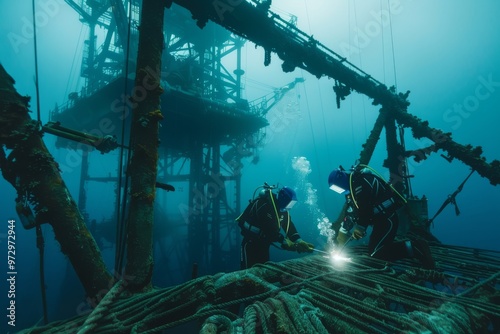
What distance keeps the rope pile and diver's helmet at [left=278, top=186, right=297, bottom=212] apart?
6.37ft

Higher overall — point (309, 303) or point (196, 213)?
point (196, 213)

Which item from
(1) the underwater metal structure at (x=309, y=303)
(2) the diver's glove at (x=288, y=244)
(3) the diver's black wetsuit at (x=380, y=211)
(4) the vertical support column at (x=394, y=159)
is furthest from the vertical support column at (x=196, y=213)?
(1) the underwater metal structure at (x=309, y=303)

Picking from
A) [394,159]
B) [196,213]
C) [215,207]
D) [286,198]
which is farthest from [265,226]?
[196,213]

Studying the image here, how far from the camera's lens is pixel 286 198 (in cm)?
491

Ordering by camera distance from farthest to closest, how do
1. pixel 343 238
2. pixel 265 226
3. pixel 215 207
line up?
pixel 215 207, pixel 265 226, pixel 343 238

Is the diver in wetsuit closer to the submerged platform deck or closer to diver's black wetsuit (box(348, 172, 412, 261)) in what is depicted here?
diver's black wetsuit (box(348, 172, 412, 261))

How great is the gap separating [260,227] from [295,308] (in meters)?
3.27

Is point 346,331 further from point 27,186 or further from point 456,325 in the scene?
point 27,186

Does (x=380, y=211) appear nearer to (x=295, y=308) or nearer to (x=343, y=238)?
(x=343, y=238)

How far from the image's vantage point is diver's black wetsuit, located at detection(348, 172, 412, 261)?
3896 millimetres

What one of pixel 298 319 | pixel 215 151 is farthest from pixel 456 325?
pixel 215 151

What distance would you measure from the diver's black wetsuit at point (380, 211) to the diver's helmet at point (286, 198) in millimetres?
1245

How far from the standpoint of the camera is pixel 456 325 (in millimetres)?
1614

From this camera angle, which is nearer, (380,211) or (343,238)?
(380,211)
